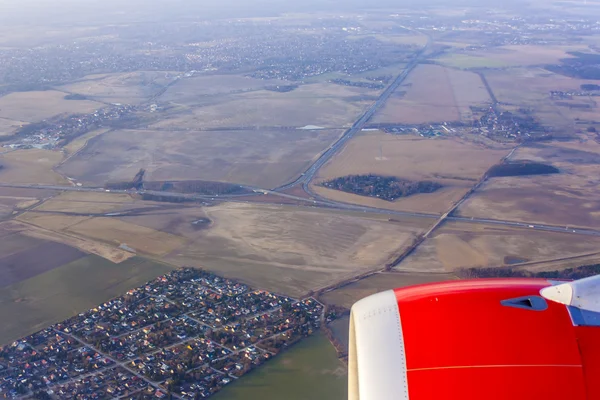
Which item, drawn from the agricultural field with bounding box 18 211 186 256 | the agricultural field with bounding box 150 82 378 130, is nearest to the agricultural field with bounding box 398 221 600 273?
the agricultural field with bounding box 18 211 186 256

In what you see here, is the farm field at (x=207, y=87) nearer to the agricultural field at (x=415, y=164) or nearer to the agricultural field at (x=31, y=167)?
the agricultural field at (x=31, y=167)

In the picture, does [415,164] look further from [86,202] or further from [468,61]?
[468,61]

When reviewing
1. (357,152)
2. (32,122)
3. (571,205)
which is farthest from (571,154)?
(32,122)

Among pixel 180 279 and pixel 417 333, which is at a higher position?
pixel 417 333

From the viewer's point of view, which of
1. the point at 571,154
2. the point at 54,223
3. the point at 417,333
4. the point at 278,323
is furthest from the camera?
the point at 571,154

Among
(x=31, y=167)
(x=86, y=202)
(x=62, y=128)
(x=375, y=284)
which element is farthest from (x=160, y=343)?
(x=62, y=128)

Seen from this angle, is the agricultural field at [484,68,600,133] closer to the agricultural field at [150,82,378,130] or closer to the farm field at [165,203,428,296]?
the agricultural field at [150,82,378,130]

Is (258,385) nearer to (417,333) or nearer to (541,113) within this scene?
(417,333)
